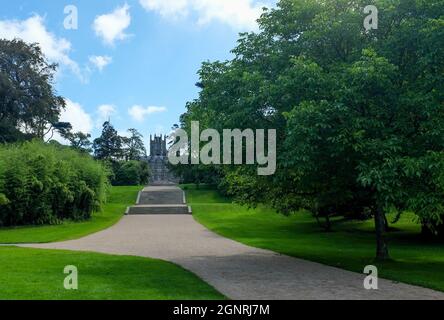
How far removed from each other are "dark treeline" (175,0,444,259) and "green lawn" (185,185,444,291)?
64.3 inches

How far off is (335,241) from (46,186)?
786 inches

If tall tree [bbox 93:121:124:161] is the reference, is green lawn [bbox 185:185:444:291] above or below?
below

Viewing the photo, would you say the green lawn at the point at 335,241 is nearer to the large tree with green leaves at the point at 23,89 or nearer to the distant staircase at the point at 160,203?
the distant staircase at the point at 160,203

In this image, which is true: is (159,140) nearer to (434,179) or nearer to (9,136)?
(9,136)

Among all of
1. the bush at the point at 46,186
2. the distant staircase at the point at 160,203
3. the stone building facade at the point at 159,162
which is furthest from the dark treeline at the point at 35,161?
the stone building facade at the point at 159,162

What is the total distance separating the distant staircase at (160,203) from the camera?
4309 cm

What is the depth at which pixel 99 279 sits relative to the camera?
11438 millimetres

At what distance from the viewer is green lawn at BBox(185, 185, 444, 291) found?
14.3 m

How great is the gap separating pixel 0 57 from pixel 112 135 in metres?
40.3

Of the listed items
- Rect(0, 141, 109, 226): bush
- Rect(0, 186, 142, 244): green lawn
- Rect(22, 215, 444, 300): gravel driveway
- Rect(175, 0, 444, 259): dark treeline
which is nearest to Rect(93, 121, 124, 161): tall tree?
Rect(0, 186, 142, 244): green lawn

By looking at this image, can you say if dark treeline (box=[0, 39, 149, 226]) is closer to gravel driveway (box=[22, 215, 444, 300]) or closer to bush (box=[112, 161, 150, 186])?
gravel driveway (box=[22, 215, 444, 300])

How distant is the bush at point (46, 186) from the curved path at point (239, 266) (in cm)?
706

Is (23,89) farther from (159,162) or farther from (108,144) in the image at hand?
(159,162)

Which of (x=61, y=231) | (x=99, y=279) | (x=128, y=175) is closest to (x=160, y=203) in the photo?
(x=61, y=231)
